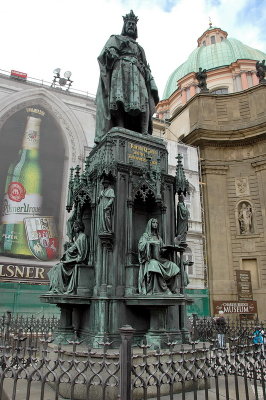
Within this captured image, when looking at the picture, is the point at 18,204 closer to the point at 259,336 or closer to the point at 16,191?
the point at 16,191

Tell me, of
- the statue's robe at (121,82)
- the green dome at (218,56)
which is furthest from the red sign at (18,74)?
the green dome at (218,56)

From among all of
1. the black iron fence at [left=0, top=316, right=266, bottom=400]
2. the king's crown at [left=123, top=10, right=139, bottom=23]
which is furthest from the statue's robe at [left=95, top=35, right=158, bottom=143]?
the black iron fence at [left=0, top=316, right=266, bottom=400]

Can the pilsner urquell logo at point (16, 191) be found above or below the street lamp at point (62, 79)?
below

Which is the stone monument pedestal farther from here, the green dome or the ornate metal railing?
the green dome

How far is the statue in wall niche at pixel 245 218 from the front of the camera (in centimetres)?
2740

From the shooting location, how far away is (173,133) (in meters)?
34.3

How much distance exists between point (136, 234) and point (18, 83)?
2082 centimetres

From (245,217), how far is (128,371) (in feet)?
84.2

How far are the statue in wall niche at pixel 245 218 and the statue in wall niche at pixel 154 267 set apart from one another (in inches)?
879

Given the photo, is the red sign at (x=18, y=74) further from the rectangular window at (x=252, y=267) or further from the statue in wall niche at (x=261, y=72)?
the rectangular window at (x=252, y=267)

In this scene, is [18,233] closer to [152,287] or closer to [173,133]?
[152,287]

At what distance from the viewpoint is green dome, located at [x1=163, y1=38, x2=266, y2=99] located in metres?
38.4

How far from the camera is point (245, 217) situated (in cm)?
2762

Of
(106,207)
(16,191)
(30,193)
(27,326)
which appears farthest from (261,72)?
(27,326)
